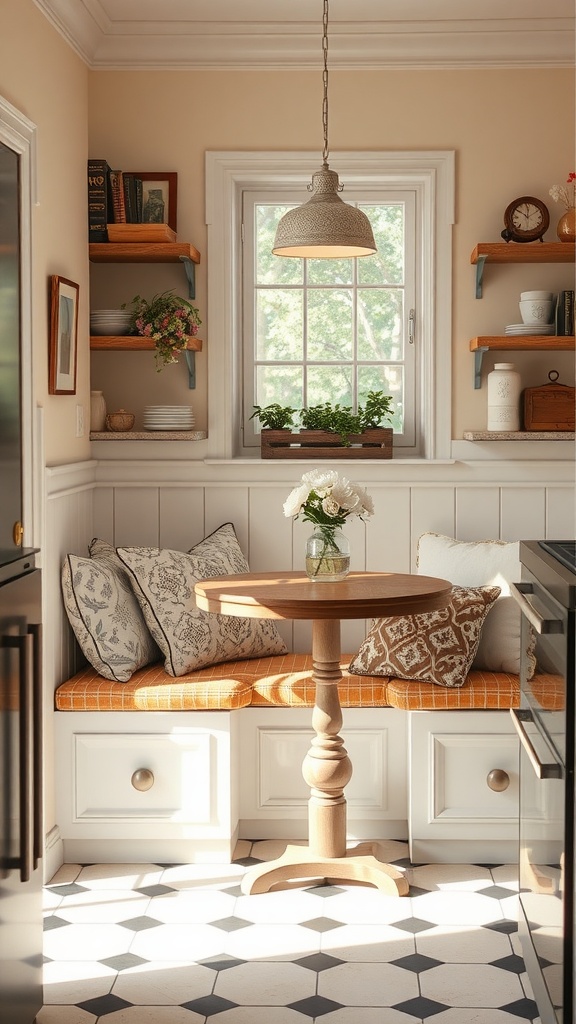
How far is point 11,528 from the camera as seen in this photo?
281 centimetres

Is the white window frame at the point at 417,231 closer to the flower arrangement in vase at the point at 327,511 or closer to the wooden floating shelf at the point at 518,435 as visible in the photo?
the wooden floating shelf at the point at 518,435

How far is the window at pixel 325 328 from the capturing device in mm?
4574

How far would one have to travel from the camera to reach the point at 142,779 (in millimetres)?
3723

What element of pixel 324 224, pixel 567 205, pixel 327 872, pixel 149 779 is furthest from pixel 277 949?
pixel 567 205

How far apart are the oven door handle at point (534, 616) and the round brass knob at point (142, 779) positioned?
1549mm

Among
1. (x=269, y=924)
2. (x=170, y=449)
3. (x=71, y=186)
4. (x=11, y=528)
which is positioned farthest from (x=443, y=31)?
(x=269, y=924)

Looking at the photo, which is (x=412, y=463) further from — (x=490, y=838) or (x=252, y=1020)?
(x=252, y=1020)

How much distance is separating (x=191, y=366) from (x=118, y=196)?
0.69m

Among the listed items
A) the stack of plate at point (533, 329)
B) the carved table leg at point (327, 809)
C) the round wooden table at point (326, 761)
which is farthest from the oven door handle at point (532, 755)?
the stack of plate at point (533, 329)

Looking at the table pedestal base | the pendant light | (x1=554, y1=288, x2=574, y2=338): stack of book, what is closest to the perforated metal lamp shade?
the pendant light

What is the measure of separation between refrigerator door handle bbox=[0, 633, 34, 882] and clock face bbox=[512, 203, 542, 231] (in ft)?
8.80

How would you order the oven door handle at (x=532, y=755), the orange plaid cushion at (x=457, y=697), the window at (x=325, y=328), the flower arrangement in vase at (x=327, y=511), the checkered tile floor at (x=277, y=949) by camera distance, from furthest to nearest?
the window at (x=325, y=328) < the orange plaid cushion at (x=457, y=697) < the flower arrangement in vase at (x=327, y=511) < the checkered tile floor at (x=277, y=949) < the oven door handle at (x=532, y=755)

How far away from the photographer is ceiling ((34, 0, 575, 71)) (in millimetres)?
4059

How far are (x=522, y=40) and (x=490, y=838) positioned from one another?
2.87m
